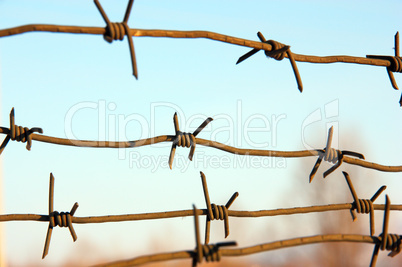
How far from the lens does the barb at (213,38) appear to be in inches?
48.1

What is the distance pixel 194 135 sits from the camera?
1.65 m

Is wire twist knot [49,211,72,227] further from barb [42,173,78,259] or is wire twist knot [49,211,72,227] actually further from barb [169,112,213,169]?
barb [169,112,213,169]

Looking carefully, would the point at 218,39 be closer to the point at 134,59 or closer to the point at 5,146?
the point at 134,59

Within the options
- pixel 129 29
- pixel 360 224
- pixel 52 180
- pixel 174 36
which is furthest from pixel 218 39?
pixel 360 224

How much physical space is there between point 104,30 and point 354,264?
45.2 ft

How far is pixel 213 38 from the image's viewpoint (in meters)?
1.48

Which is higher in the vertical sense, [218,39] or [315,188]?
[218,39]

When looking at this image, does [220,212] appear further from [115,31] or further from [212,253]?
[115,31]

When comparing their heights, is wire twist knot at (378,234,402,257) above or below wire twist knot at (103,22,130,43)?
below

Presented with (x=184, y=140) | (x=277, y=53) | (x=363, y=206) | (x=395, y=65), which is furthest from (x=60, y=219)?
(x=395, y=65)

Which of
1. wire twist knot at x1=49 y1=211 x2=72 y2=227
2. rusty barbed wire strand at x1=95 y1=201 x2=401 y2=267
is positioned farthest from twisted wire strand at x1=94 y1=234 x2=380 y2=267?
wire twist knot at x1=49 y1=211 x2=72 y2=227

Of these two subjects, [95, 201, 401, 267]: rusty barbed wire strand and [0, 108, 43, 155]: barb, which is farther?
[0, 108, 43, 155]: barb

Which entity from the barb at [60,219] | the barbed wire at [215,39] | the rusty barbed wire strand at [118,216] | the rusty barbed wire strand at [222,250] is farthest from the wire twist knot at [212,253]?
the barb at [60,219]

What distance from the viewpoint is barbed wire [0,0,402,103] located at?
48.1 inches
